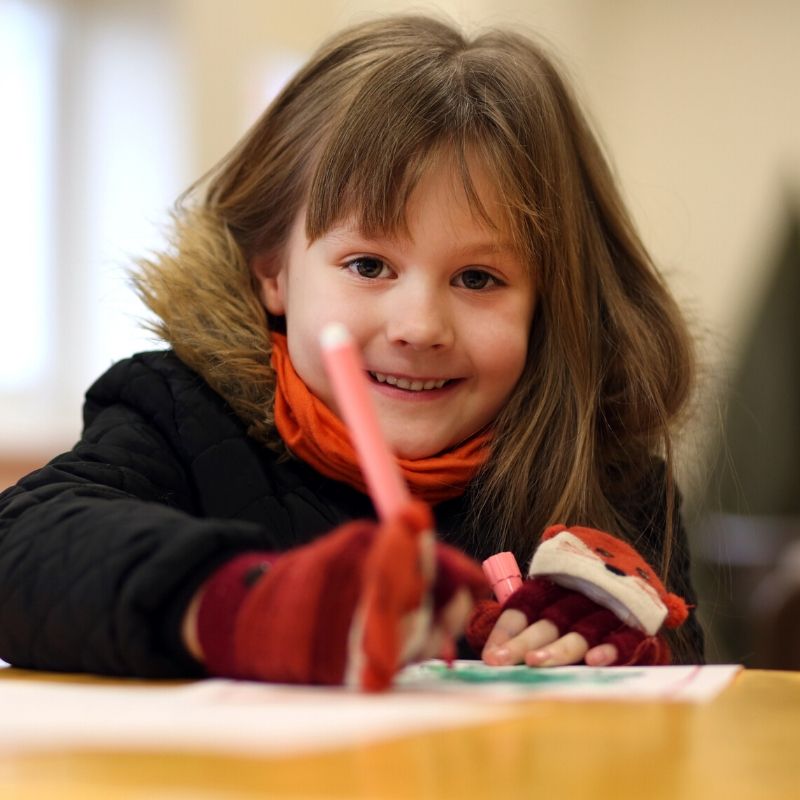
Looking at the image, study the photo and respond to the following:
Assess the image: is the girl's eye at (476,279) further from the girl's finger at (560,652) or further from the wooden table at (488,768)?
the wooden table at (488,768)

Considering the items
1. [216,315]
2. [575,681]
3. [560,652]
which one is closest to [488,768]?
[575,681]

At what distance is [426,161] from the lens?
3.06ft

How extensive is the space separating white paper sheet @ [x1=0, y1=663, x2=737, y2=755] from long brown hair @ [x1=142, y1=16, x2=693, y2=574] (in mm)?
433

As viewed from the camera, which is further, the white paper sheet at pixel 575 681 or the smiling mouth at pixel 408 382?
the smiling mouth at pixel 408 382

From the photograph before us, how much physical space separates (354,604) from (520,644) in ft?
0.86

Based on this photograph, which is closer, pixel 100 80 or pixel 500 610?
pixel 500 610

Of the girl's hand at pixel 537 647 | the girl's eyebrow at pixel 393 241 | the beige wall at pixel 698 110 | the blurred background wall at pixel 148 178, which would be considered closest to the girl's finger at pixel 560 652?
the girl's hand at pixel 537 647

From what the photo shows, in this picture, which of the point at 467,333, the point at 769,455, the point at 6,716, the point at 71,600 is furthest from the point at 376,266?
the point at 769,455

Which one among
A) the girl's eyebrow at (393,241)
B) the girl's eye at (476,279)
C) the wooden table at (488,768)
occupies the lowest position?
the wooden table at (488,768)

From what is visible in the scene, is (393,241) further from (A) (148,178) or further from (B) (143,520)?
(A) (148,178)

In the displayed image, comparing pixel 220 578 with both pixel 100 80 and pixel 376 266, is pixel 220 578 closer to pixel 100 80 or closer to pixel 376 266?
pixel 376 266

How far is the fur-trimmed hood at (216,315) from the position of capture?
3.27 feet

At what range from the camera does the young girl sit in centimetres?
93

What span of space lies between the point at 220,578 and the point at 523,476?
0.50 meters
